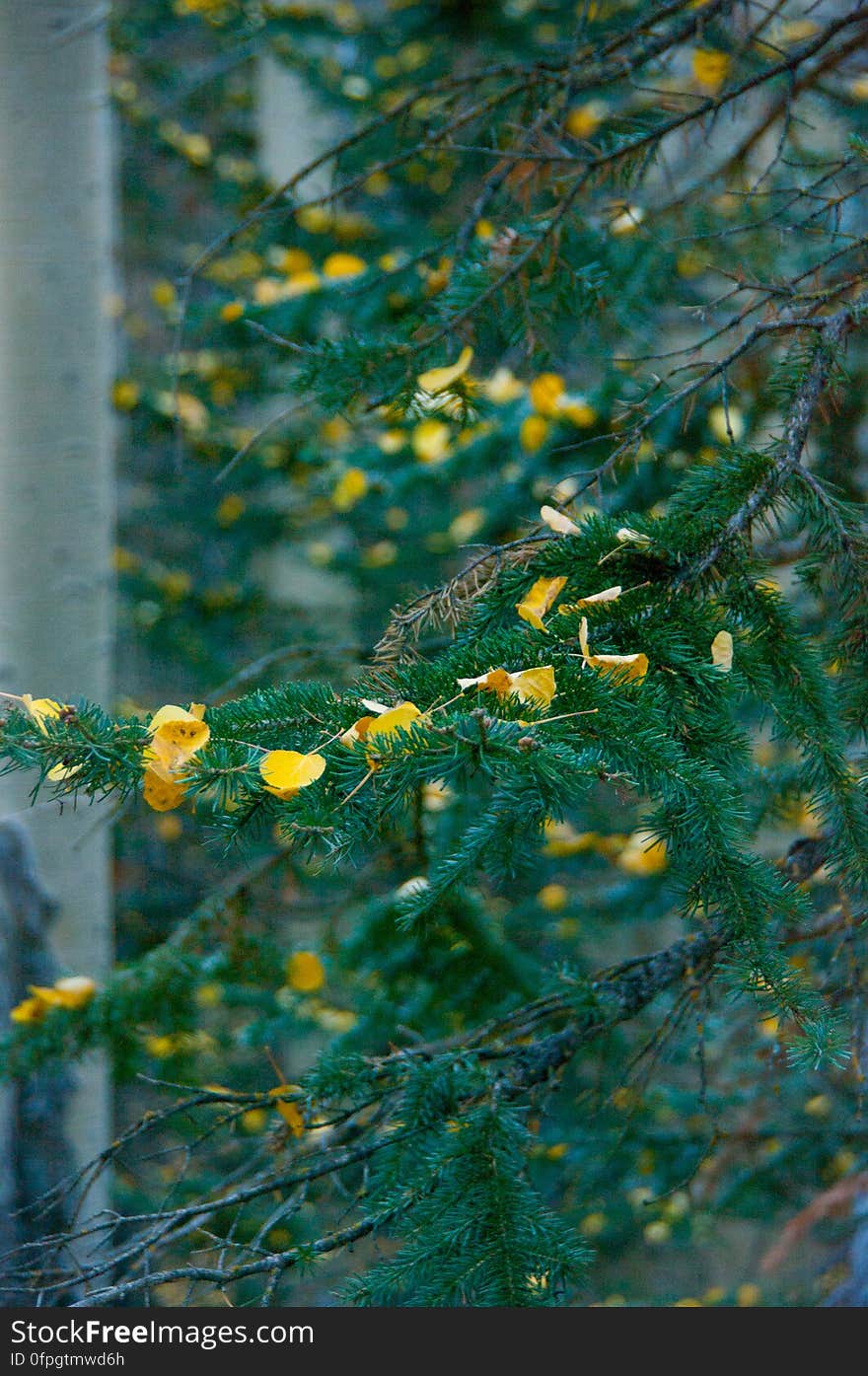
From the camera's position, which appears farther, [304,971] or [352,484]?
[352,484]

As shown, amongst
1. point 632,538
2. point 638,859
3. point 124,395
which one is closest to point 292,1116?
point 632,538

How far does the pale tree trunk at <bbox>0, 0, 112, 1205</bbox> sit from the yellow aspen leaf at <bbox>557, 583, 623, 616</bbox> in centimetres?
133

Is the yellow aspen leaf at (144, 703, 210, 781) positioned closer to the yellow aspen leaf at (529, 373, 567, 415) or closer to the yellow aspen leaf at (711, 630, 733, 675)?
the yellow aspen leaf at (711, 630, 733, 675)

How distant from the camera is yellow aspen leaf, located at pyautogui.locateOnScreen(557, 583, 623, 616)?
1.05 m

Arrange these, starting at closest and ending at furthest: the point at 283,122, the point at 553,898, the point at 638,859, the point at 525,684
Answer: the point at 525,684, the point at 638,859, the point at 553,898, the point at 283,122

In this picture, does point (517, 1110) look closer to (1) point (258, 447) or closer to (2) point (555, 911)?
(2) point (555, 911)

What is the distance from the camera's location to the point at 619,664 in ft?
3.17

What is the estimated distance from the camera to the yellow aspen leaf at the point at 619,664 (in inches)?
38.0

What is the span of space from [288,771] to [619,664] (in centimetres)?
34

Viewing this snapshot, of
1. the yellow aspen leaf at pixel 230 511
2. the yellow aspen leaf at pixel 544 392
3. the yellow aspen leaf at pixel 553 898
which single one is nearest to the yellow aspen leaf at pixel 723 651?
the yellow aspen leaf at pixel 544 392

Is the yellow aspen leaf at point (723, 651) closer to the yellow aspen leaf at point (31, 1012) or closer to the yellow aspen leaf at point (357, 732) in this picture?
the yellow aspen leaf at point (357, 732)

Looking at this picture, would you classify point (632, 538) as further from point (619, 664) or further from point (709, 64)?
point (709, 64)

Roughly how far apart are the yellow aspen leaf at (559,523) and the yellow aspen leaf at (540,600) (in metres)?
0.08

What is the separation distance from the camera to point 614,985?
1522 millimetres
